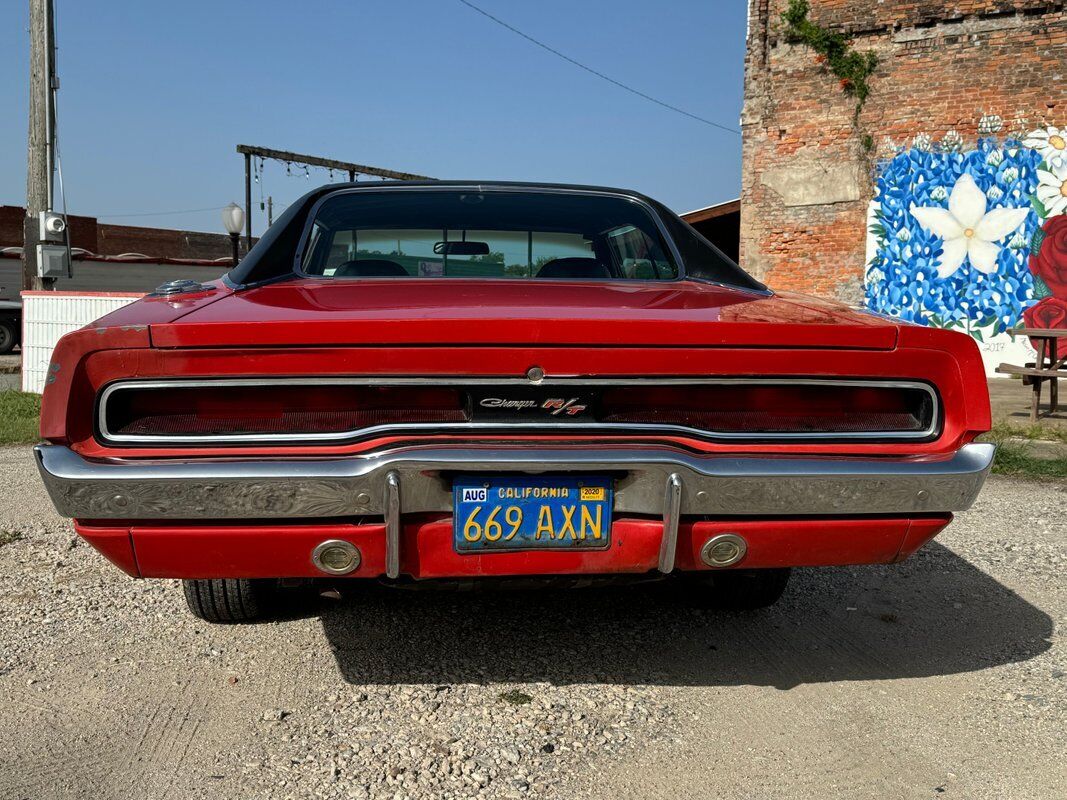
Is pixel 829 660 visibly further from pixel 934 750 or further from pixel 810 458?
pixel 810 458

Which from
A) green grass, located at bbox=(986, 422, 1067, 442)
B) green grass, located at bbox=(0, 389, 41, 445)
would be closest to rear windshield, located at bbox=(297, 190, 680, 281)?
green grass, located at bbox=(0, 389, 41, 445)

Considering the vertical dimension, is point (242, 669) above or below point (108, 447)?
below

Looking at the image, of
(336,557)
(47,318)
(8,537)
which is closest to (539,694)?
(336,557)

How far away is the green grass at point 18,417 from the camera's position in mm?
6824

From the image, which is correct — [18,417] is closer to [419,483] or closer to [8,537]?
[8,537]

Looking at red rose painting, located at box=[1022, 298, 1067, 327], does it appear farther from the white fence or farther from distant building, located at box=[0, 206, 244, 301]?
distant building, located at box=[0, 206, 244, 301]

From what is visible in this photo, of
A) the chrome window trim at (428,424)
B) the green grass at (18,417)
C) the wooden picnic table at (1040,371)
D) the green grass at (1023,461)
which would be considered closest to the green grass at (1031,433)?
the green grass at (1023,461)

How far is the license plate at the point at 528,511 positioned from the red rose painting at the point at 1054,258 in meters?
11.2

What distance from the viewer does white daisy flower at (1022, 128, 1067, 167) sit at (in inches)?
433

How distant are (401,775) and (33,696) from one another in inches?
44.9

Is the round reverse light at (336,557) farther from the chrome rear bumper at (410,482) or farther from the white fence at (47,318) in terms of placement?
the white fence at (47,318)

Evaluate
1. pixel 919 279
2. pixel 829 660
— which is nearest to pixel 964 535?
pixel 829 660

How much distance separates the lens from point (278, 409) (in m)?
2.12

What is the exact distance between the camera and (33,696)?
2.50 meters
